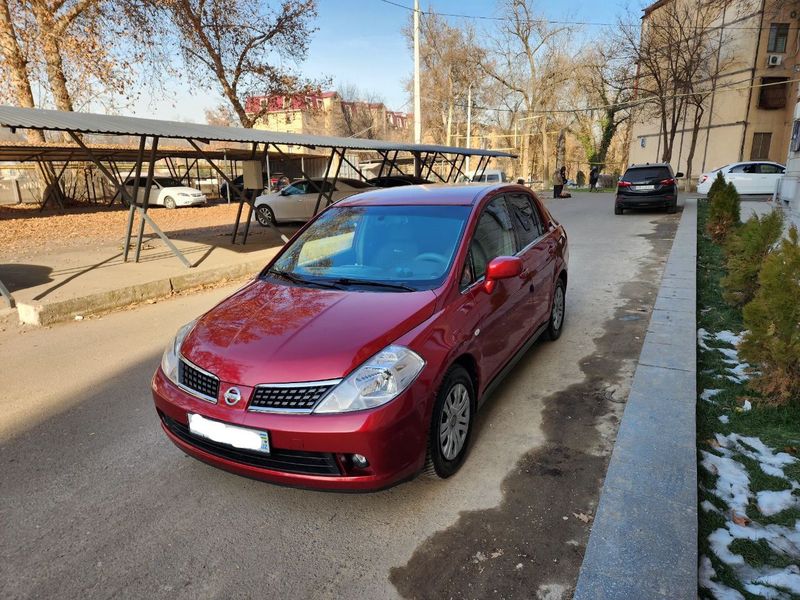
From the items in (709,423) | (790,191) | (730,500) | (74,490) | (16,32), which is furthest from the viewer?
(16,32)

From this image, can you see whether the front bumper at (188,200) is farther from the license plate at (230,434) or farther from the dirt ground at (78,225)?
the license plate at (230,434)

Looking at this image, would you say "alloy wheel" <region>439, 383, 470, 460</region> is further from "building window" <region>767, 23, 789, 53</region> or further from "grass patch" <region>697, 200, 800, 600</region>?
"building window" <region>767, 23, 789, 53</region>

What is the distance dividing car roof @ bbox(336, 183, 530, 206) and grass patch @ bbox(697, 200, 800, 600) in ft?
7.40

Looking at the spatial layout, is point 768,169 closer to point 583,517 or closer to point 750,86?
point 750,86

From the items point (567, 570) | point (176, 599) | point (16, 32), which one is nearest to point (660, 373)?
point (567, 570)

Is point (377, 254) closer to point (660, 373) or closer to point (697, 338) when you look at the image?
point (660, 373)

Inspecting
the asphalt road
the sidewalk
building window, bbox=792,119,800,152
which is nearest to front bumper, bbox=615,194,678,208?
building window, bbox=792,119,800,152

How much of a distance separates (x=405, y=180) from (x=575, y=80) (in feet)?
104

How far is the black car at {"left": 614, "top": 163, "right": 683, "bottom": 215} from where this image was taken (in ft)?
55.2

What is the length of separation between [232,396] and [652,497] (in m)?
2.24

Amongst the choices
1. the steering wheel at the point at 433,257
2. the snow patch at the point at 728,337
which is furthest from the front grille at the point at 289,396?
the snow patch at the point at 728,337

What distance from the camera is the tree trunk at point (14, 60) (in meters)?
17.9

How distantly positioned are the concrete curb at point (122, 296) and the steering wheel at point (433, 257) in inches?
216

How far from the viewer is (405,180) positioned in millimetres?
17516
